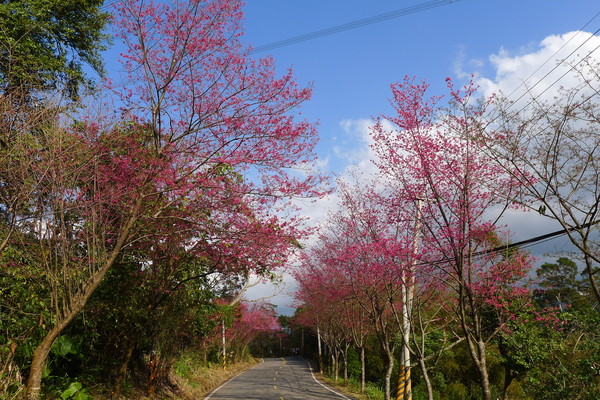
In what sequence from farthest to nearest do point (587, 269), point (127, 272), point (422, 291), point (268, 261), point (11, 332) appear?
point (422, 291)
point (127, 272)
point (268, 261)
point (11, 332)
point (587, 269)

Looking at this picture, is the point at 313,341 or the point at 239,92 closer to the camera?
the point at 239,92

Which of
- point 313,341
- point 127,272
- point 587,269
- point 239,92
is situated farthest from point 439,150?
point 313,341

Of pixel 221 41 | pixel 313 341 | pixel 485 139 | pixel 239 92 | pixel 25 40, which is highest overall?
pixel 25 40

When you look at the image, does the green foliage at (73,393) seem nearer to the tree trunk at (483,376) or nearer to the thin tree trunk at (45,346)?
the thin tree trunk at (45,346)

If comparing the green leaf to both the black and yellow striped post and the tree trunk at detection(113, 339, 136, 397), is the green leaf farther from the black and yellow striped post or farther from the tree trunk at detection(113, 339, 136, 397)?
the black and yellow striped post

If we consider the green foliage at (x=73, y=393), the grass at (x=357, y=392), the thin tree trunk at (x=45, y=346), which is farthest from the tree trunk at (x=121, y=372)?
the grass at (x=357, y=392)

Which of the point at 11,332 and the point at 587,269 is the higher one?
the point at 587,269

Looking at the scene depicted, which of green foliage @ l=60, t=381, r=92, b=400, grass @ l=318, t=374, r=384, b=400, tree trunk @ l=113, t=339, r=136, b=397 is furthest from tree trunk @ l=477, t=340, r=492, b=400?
grass @ l=318, t=374, r=384, b=400

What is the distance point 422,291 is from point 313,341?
51.5 m

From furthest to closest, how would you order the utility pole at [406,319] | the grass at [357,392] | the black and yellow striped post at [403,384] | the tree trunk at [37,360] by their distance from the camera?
the grass at [357,392]
the black and yellow striped post at [403,384]
the utility pole at [406,319]
the tree trunk at [37,360]

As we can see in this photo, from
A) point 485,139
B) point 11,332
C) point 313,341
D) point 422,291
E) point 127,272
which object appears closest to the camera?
point 485,139

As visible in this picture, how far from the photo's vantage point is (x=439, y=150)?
29.5 feet

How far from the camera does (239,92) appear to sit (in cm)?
925

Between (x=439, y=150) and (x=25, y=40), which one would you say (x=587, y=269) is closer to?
(x=439, y=150)
